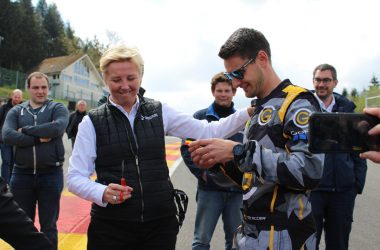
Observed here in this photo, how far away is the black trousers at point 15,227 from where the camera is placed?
2.25 meters

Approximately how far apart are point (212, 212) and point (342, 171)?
1397mm

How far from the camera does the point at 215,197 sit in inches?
165

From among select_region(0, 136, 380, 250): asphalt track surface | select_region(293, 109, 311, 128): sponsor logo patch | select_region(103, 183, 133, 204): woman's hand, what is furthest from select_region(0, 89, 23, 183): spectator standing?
select_region(293, 109, 311, 128): sponsor logo patch

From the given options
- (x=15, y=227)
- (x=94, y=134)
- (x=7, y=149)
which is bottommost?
(x=7, y=149)

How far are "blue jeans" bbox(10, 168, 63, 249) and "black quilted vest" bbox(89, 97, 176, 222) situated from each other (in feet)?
6.46

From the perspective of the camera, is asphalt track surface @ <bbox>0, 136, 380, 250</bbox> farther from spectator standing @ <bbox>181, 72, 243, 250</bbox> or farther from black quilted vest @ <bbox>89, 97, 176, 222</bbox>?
black quilted vest @ <bbox>89, 97, 176, 222</bbox>

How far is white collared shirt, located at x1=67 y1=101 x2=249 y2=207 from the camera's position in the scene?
8.46 ft

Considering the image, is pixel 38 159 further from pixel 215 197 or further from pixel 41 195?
pixel 215 197

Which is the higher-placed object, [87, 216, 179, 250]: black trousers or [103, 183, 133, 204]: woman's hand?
[103, 183, 133, 204]: woman's hand

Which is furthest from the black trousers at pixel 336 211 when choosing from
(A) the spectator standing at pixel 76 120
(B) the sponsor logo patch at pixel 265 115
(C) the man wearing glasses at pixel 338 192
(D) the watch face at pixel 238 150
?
(A) the spectator standing at pixel 76 120

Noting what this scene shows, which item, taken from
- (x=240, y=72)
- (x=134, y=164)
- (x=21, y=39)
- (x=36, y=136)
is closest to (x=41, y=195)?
(x=36, y=136)

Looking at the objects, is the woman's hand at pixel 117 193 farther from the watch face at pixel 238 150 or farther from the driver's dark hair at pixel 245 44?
the driver's dark hair at pixel 245 44

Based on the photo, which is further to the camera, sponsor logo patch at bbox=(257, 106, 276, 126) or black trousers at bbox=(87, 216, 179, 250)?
black trousers at bbox=(87, 216, 179, 250)

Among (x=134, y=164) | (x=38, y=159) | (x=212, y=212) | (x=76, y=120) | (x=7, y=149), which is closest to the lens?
(x=134, y=164)
